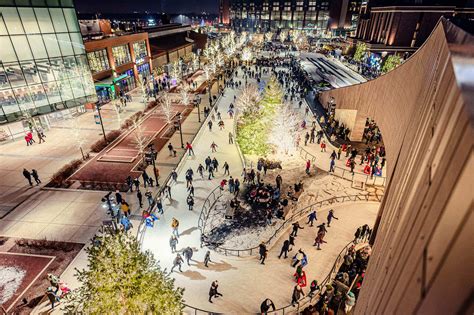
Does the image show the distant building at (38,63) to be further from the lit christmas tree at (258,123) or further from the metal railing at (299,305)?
the metal railing at (299,305)

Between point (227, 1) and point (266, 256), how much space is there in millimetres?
191501

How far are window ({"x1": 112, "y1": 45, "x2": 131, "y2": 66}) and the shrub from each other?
23.0 meters

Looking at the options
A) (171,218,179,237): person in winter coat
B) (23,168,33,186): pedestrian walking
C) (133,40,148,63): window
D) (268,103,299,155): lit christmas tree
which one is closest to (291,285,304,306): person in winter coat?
(171,218,179,237): person in winter coat

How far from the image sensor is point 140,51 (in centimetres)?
4762

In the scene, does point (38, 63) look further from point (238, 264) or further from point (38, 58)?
point (238, 264)

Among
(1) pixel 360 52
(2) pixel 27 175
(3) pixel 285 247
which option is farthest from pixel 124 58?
(1) pixel 360 52

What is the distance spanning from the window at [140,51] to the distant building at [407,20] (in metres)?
44.8

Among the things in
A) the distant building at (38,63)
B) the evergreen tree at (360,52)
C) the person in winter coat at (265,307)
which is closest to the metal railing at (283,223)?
the person in winter coat at (265,307)

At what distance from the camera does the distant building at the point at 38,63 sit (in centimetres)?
2255

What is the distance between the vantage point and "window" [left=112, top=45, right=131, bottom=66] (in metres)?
40.3

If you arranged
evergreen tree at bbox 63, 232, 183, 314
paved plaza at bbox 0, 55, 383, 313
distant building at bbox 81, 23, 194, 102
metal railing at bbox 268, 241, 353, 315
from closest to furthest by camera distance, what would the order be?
evergreen tree at bbox 63, 232, 183, 314 → metal railing at bbox 268, 241, 353, 315 → paved plaza at bbox 0, 55, 383, 313 → distant building at bbox 81, 23, 194, 102

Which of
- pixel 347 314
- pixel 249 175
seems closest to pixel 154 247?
pixel 249 175

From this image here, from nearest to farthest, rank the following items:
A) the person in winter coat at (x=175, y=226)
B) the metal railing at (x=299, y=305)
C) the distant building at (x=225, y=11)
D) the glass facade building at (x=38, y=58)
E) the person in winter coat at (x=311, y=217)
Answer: the metal railing at (x=299, y=305)
the person in winter coat at (x=175, y=226)
the person in winter coat at (x=311, y=217)
the glass facade building at (x=38, y=58)
the distant building at (x=225, y=11)

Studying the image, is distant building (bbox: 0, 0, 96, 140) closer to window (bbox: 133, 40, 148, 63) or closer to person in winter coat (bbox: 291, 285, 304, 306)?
window (bbox: 133, 40, 148, 63)
